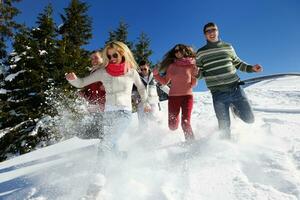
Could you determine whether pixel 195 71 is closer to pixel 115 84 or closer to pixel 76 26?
pixel 115 84

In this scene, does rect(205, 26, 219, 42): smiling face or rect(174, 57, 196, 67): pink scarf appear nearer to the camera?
rect(205, 26, 219, 42): smiling face

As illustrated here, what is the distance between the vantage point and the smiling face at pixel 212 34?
5254 millimetres

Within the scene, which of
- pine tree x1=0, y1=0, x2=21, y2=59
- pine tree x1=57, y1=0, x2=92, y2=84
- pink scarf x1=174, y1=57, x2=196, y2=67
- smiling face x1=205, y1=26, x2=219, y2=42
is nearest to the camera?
smiling face x1=205, y1=26, x2=219, y2=42

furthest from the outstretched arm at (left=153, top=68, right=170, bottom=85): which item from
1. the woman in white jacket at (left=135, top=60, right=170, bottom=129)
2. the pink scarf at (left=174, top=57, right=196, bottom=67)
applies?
the woman in white jacket at (left=135, top=60, right=170, bottom=129)

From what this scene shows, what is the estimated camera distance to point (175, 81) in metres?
5.67

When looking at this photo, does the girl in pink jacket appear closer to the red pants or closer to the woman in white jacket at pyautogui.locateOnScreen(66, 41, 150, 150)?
the red pants

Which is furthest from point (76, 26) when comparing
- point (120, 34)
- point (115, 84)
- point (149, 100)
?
point (115, 84)

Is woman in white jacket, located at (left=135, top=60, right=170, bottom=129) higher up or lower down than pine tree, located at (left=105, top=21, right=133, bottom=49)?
lower down

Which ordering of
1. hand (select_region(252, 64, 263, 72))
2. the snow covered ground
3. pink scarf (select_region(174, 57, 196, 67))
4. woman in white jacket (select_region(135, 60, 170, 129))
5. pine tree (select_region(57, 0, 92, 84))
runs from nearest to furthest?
the snow covered ground, hand (select_region(252, 64, 263, 72)), pink scarf (select_region(174, 57, 196, 67)), woman in white jacket (select_region(135, 60, 170, 129)), pine tree (select_region(57, 0, 92, 84))

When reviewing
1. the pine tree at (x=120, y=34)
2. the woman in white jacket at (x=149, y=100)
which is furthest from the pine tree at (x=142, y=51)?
the woman in white jacket at (x=149, y=100)

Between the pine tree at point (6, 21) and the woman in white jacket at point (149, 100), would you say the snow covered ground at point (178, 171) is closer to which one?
the woman in white jacket at point (149, 100)

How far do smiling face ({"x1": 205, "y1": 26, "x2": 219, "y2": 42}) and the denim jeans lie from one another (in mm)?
884

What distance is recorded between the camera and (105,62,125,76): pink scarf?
14.5 feet

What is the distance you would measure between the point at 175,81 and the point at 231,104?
1066mm
